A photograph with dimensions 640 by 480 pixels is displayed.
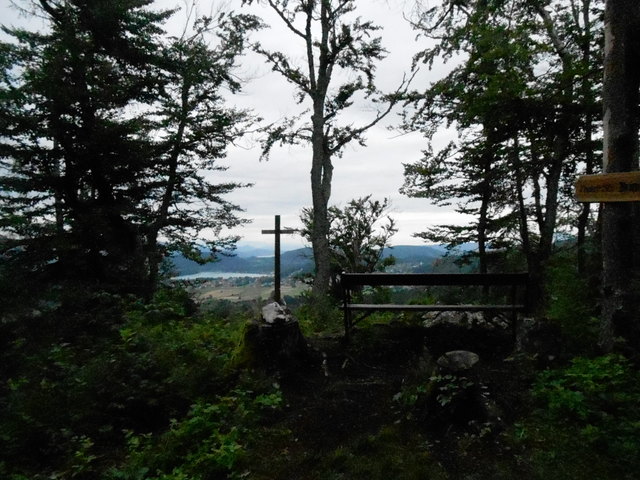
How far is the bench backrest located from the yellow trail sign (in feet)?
7.07

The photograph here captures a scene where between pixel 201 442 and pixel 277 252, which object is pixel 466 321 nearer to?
pixel 201 442

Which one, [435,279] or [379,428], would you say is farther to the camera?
[435,279]

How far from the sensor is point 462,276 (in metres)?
5.79

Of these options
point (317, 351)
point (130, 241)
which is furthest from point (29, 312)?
point (317, 351)

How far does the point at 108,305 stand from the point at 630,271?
8.77 meters

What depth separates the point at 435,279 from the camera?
5918 mm

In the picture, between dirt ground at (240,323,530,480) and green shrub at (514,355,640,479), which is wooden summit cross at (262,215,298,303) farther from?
green shrub at (514,355,640,479)

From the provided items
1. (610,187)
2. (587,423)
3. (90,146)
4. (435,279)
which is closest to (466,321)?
(435,279)

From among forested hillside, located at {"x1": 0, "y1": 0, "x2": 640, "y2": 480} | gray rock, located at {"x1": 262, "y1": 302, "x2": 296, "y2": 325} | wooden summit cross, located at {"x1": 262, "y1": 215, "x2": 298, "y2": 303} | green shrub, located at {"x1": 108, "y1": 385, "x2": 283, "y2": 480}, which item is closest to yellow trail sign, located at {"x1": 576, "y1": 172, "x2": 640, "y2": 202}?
forested hillside, located at {"x1": 0, "y1": 0, "x2": 640, "y2": 480}

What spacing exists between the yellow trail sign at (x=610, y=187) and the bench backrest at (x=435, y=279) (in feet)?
7.07

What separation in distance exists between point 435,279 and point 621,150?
117 inches

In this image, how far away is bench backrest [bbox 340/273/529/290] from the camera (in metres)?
5.69

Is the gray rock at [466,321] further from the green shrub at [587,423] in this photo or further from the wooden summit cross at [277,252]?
the wooden summit cross at [277,252]

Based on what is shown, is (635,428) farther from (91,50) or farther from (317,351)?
(91,50)
